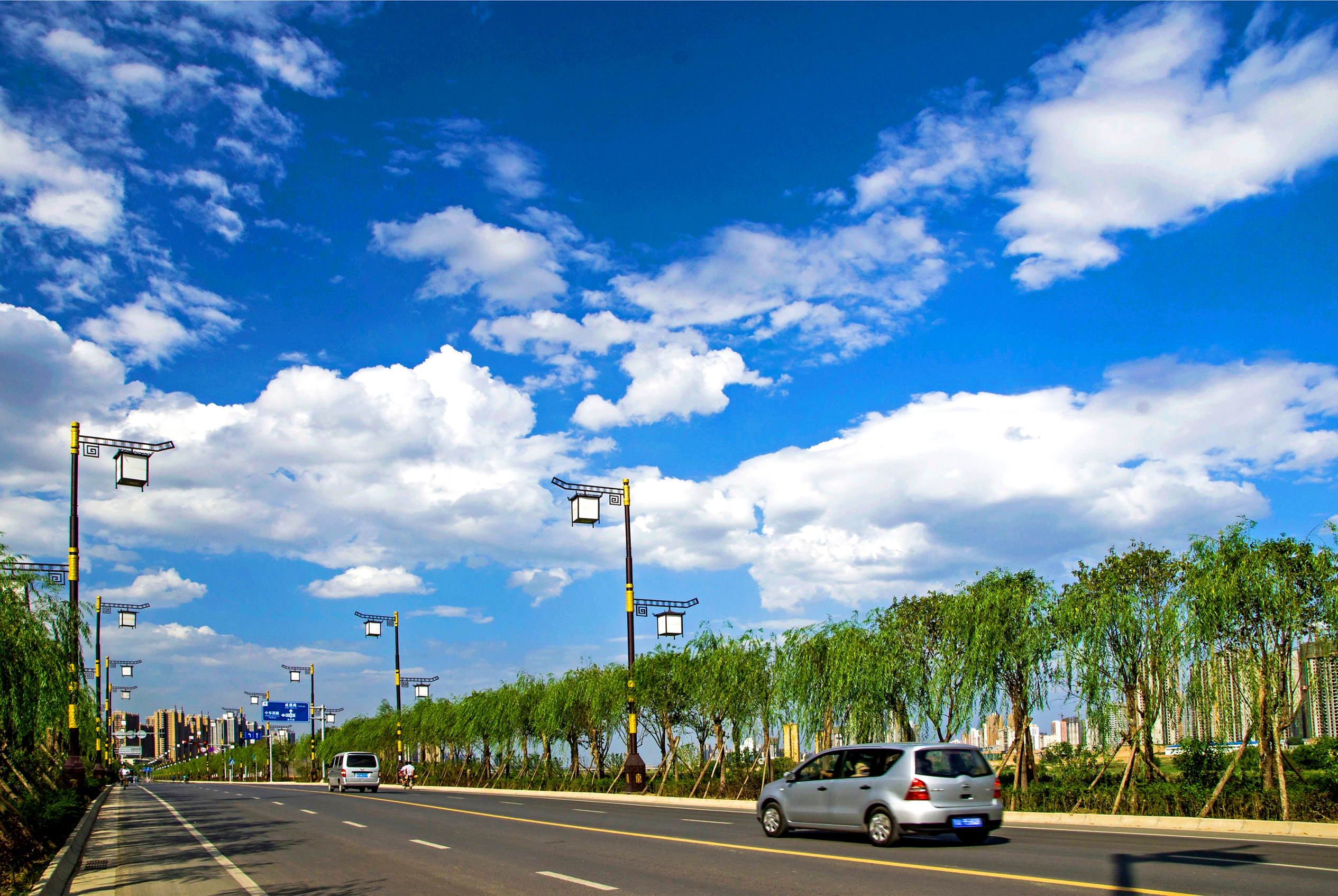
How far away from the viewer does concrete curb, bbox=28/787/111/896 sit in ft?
37.8

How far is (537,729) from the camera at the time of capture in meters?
45.4

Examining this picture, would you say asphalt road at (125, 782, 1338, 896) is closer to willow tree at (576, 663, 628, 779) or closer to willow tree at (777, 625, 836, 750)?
willow tree at (777, 625, 836, 750)

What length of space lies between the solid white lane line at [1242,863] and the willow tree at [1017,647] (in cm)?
1108

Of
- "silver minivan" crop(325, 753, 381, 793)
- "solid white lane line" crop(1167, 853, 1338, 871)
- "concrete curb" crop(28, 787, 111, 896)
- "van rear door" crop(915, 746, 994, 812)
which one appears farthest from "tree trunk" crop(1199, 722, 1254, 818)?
"silver minivan" crop(325, 753, 381, 793)

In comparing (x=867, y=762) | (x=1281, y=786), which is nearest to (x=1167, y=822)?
(x=1281, y=786)

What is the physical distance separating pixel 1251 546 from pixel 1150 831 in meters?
6.43

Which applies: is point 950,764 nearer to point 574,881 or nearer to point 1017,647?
point 574,881

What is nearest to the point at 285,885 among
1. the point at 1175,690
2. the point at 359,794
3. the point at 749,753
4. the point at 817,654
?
the point at 1175,690

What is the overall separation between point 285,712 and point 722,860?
8594 centimetres

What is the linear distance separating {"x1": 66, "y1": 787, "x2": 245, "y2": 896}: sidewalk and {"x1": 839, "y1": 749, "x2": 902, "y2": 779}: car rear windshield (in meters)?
8.83

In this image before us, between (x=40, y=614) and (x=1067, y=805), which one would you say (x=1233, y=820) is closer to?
(x=1067, y=805)

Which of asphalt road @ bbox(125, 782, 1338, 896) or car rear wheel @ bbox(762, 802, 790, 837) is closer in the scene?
asphalt road @ bbox(125, 782, 1338, 896)

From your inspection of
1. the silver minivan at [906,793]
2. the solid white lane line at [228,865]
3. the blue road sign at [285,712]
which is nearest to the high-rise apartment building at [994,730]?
the silver minivan at [906,793]

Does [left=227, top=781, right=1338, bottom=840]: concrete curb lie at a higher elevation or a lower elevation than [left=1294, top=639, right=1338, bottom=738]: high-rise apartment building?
lower
